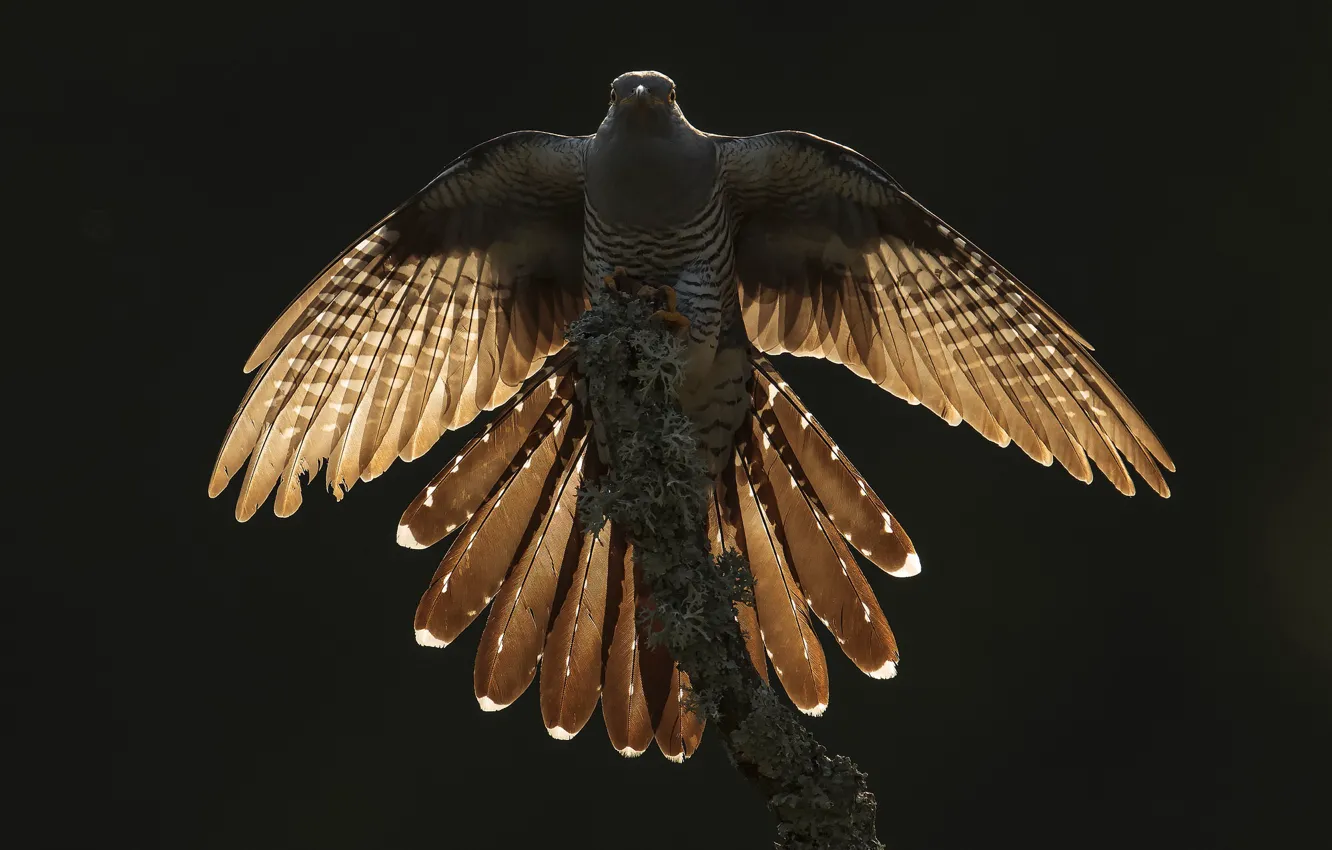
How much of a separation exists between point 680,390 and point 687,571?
0.96 ft

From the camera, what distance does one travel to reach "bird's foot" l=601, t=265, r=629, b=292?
1.46m

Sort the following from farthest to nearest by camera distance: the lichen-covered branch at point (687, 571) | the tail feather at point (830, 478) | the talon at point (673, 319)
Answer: the tail feather at point (830, 478) < the talon at point (673, 319) < the lichen-covered branch at point (687, 571)

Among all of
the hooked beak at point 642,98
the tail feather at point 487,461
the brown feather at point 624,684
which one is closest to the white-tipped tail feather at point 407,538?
the tail feather at point 487,461

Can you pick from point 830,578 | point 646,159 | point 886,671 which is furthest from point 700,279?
point 886,671

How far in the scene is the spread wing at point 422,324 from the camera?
149cm

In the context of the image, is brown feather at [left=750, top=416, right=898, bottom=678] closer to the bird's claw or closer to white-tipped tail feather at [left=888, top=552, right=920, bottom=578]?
white-tipped tail feather at [left=888, top=552, right=920, bottom=578]

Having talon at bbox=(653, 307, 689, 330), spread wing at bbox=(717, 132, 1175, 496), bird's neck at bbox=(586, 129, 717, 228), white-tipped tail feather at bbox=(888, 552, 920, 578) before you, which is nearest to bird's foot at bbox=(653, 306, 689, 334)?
talon at bbox=(653, 307, 689, 330)

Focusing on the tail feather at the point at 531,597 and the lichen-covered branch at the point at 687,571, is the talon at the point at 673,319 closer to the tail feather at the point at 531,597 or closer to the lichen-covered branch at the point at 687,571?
the lichen-covered branch at the point at 687,571

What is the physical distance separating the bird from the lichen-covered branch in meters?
0.12

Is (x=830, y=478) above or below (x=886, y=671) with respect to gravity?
above

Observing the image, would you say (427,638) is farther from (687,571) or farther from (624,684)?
(687,571)

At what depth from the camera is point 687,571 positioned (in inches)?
48.8

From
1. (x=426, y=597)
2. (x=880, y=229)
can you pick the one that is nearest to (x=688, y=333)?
(x=880, y=229)

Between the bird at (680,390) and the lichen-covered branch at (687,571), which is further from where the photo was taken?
the bird at (680,390)
